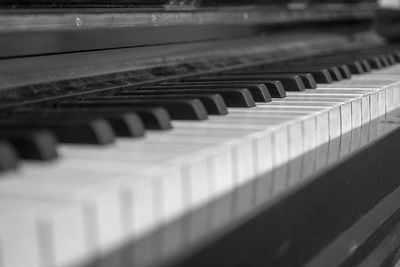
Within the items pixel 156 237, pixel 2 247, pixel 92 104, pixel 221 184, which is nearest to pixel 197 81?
pixel 92 104

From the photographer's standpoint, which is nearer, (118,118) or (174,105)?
(118,118)

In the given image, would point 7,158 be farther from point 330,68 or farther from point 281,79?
point 330,68

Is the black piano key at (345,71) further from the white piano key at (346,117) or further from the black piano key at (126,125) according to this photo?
the black piano key at (126,125)

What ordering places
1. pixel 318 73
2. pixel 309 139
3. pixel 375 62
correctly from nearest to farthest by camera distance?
pixel 309 139, pixel 318 73, pixel 375 62

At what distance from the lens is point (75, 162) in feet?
2.47

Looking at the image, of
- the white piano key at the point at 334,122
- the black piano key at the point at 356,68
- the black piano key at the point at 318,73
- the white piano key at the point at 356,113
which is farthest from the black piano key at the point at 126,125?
the black piano key at the point at 356,68

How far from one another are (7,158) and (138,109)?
0.32 meters

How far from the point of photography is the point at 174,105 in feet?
3.56

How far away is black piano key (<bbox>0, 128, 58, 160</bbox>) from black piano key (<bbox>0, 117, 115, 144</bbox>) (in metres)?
0.06

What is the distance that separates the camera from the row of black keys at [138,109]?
2.50 feet

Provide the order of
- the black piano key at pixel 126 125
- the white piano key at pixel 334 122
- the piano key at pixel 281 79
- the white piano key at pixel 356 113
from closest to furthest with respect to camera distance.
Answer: the black piano key at pixel 126 125
the white piano key at pixel 334 122
the white piano key at pixel 356 113
the piano key at pixel 281 79

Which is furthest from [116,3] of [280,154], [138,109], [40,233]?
[40,233]

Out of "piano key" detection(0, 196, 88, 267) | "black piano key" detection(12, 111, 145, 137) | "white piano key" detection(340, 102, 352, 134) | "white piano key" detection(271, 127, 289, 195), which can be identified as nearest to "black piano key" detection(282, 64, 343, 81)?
"white piano key" detection(340, 102, 352, 134)

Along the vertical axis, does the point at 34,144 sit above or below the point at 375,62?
above
